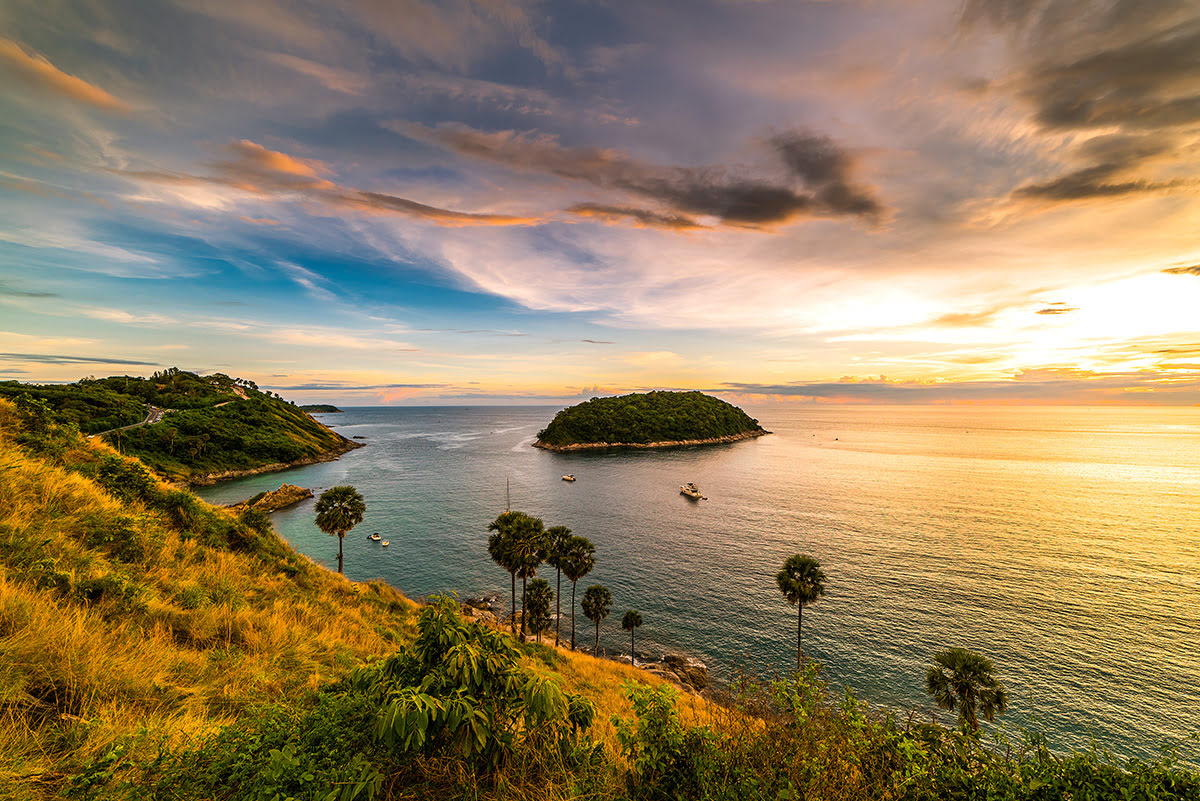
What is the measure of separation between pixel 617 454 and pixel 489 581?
9588 cm

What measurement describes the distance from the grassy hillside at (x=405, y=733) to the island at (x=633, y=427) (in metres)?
149

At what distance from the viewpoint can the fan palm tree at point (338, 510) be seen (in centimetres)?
4088

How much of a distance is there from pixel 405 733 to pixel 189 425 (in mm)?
136427

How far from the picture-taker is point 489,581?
52.2 meters

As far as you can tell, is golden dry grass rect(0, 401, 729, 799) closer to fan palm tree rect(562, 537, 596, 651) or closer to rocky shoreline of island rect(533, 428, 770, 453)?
fan palm tree rect(562, 537, 596, 651)

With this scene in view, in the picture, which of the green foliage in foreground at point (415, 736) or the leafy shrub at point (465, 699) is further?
the leafy shrub at point (465, 699)

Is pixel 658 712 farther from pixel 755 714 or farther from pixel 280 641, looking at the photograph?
pixel 280 641

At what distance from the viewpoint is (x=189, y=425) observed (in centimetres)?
9962

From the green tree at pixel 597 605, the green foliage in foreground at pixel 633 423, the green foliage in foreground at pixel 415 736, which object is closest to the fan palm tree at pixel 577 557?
the green tree at pixel 597 605

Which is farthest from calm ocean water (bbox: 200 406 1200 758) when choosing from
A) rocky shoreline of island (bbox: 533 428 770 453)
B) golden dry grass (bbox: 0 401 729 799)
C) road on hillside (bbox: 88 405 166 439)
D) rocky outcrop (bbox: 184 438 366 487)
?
rocky shoreline of island (bbox: 533 428 770 453)

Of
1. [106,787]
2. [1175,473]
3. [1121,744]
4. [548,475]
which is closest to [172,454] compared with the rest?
[548,475]

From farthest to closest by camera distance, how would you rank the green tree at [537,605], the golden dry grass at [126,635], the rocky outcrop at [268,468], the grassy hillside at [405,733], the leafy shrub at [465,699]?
the rocky outcrop at [268,468] → the green tree at [537,605] → the golden dry grass at [126,635] → the leafy shrub at [465,699] → the grassy hillside at [405,733]

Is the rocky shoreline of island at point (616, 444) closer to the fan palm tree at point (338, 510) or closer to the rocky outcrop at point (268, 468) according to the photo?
the rocky outcrop at point (268, 468)

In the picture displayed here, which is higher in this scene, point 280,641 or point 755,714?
point 755,714
